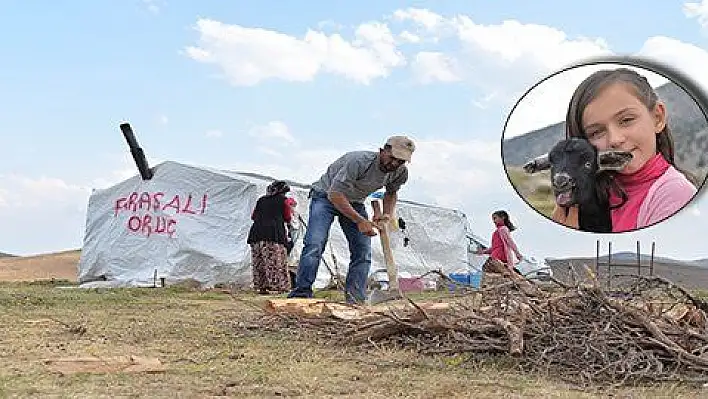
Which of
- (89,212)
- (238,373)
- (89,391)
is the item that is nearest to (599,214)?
(238,373)

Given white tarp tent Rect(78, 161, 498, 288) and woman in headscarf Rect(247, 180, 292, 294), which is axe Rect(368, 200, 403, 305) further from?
white tarp tent Rect(78, 161, 498, 288)

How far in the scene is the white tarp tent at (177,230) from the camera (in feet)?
43.9

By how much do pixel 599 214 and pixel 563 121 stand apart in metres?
0.38

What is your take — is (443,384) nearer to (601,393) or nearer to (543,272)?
(601,393)

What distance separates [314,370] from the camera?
350cm

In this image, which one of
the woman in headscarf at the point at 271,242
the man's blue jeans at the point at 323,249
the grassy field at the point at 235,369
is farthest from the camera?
the woman in headscarf at the point at 271,242

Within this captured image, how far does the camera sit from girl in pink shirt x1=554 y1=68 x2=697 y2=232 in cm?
314

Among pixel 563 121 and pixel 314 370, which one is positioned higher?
pixel 563 121

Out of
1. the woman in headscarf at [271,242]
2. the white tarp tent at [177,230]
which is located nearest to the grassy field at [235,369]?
the woman in headscarf at [271,242]

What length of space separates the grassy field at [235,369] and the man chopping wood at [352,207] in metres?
1.05

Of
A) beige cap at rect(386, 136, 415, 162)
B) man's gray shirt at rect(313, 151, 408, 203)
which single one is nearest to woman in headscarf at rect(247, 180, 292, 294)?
man's gray shirt at rect(313, 151, 408, 203)

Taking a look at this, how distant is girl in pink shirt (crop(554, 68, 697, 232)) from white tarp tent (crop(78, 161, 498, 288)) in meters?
9.95

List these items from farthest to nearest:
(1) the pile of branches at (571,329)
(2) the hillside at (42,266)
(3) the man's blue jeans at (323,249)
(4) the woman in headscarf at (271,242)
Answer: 1. (2) the hillside at (42,266)
2. (4) the woman in headscarf at (271,242)
3. (3) the man's blue jeans at (323,249)
4. (1) the pile of branches at (571,329)

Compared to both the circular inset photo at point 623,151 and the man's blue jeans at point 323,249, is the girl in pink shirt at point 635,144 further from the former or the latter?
the man's blue jeans at point 323,249
